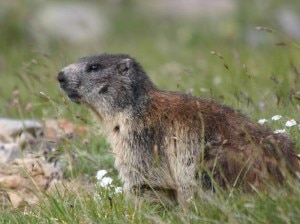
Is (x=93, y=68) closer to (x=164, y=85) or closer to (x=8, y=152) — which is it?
(x=8, y=152)

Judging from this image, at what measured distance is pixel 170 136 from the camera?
5.89 m

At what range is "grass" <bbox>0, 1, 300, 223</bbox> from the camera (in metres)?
4.93

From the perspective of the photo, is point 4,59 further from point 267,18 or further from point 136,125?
point 136,125

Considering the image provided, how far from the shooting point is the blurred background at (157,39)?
1071 centimetres

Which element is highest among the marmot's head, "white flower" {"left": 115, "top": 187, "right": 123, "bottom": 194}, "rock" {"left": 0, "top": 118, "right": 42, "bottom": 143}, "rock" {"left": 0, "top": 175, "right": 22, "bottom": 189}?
the marmot's head

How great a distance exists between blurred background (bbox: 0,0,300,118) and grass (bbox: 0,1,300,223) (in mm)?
31

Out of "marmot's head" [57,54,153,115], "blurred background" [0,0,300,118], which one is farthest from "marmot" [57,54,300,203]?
"blurred background" [0,0,300,118]

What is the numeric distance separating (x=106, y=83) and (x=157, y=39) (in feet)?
34.1

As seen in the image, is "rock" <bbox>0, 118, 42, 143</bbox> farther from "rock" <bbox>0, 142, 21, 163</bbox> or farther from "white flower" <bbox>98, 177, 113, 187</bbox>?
"white flower" <bbox>98, 177, 113, 187</bbox>

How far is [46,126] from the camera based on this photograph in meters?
8.02

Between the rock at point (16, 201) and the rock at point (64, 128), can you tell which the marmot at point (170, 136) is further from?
the rock at point (64, 128)

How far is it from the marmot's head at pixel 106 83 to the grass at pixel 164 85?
199mm

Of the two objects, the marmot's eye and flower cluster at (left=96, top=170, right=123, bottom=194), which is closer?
flower cluster at (left=96, top=170, right=123, bottom=194)

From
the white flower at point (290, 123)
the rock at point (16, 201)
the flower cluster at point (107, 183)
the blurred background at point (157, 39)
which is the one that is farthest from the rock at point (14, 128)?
the white flower at point (290, 123)
